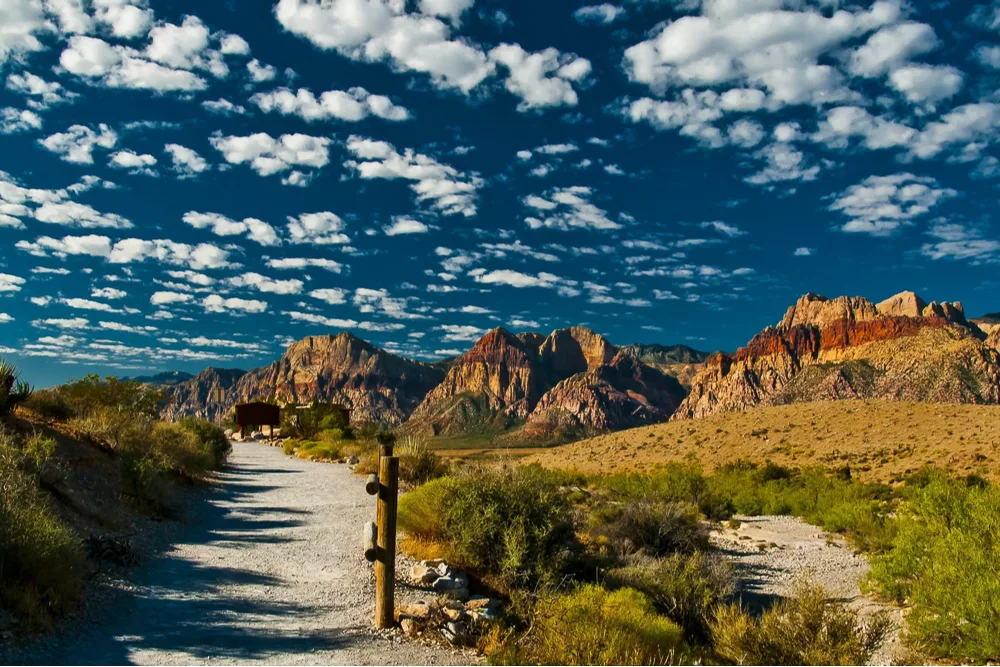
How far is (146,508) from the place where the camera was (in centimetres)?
1501

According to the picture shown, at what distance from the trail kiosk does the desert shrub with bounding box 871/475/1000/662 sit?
180ft

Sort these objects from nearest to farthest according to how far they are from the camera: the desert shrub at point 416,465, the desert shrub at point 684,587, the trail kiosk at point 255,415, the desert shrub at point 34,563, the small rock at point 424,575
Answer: the desert shrub at point 34,563 < the small rock at point 424,575 < the desert shrub at point 684,587 < the desert shrub at point 416,465 < the trail kiosk at point 255,415

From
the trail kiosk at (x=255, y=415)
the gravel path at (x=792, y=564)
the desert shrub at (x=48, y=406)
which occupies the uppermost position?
the desert shrub at (x=48, y=406)

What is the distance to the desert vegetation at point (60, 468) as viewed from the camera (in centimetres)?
806

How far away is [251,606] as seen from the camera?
953 cm

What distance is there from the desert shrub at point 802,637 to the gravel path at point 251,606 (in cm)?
362

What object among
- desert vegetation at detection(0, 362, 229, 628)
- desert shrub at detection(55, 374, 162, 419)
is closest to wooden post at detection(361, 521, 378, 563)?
Result: desert vegetation at detection(0, 362, 229, 628)

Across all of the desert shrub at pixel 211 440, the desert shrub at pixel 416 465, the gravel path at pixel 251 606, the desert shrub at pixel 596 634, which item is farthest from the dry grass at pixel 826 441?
the gravel path at pixel 251 606

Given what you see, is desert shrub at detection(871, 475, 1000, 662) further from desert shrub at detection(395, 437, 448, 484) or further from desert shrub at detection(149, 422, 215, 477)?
desert shrub at detection(149, 422, 215, 477)

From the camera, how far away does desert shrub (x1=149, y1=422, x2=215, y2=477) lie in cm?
2060

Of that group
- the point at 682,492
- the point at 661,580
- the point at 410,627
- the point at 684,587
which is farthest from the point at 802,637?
the point at 682,492

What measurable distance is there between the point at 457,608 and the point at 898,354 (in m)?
162

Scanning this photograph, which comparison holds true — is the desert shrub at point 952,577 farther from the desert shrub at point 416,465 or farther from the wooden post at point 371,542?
the desert shrub at point 416,465

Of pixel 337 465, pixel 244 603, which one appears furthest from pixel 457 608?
pixel 337 465
